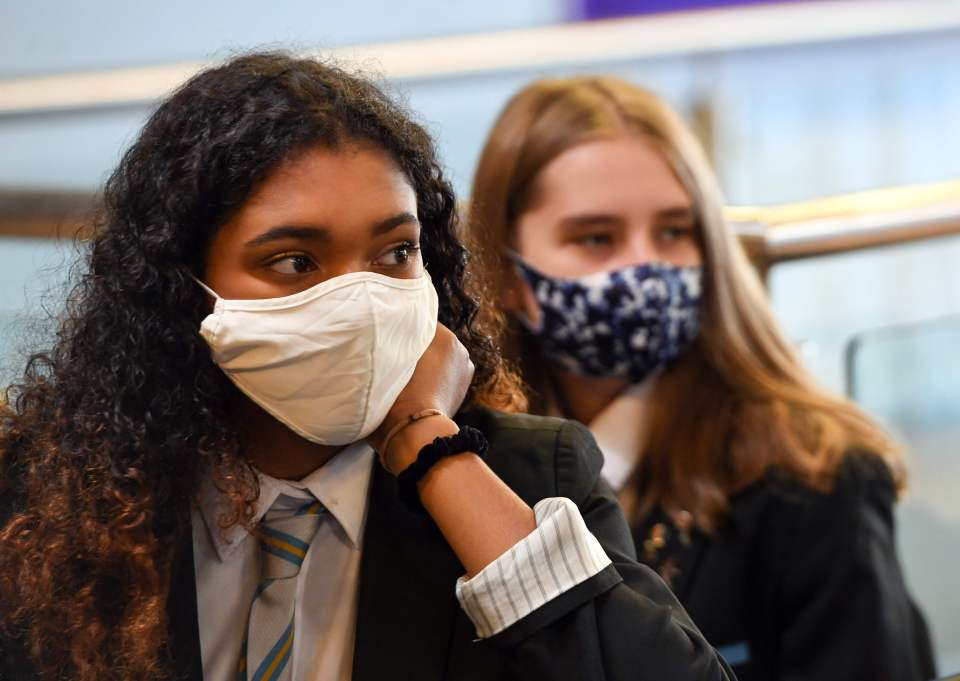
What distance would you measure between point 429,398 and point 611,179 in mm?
648

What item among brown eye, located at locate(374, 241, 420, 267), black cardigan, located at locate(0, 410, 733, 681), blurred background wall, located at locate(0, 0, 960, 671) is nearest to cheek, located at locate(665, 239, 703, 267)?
blurred background wall, located at locate(0, 0, 960, 671)

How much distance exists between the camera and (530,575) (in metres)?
1.07

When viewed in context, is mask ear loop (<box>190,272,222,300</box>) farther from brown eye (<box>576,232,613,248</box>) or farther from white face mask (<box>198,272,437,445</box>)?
brown eye (<box>576,232,613,248</box>)

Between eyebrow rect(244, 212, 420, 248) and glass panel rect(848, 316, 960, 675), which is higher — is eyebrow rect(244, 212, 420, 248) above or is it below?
above

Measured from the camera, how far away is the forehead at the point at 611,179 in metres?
1.70


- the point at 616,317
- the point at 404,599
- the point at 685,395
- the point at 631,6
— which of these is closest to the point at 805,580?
the point at 685,395

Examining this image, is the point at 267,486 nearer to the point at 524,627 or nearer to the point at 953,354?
the point at 524,627

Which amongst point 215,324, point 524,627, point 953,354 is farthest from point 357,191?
point 953,354

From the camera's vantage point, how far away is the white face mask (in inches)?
42.3

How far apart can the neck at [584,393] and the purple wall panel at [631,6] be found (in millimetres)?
1789

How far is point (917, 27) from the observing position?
4.37 m

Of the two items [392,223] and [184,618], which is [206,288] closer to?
[392,223]

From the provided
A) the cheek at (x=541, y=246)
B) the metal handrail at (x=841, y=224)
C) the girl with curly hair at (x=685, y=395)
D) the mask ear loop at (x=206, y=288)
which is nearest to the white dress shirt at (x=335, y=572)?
the mask ear loop at (x=206, y=288)

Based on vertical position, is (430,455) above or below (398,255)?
below
